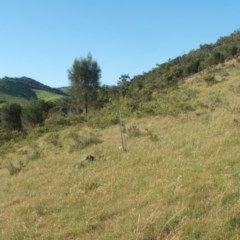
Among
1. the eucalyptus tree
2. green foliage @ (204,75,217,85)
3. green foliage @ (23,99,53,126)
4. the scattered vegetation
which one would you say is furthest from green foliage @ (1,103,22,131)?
the scattered vegetation

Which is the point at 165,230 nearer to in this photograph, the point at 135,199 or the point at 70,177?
the point at 135,199

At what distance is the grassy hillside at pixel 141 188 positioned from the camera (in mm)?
6844

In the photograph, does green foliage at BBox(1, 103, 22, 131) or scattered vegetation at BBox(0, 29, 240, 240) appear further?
green foliage at BBox(1, 103, 22, 131)

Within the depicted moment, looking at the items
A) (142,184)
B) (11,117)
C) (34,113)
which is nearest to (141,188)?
(142,184)

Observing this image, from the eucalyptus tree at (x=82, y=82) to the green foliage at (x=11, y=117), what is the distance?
1850 centimetres

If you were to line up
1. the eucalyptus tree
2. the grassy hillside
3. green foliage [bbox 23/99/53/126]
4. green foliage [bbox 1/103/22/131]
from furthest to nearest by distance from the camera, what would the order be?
green foliage [bbox 1/103/22/131]
green foliage [bbox 23/99/53/126]
the eucalyptus tree
the grassy hillside

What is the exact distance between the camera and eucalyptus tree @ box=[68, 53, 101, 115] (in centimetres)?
5072

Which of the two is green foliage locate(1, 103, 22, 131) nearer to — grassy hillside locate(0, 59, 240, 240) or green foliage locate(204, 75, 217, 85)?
green foliage locate(204, 75, 217, 85)

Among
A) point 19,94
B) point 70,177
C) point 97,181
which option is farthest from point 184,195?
point 19,94

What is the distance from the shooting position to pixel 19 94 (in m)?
194

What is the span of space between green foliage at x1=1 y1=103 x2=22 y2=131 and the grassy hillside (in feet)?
161

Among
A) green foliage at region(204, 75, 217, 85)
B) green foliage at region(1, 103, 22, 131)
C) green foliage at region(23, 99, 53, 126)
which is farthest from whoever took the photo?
green foliage at region(1, 103, 22, 131)

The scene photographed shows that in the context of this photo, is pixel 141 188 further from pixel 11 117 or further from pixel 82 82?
pixel 11 117

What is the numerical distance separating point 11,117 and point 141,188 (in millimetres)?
60254
